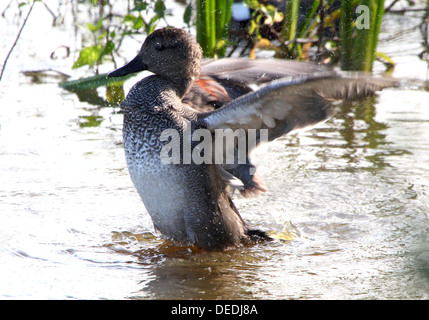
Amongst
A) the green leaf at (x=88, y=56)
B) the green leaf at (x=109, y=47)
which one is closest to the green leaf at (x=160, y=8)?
the green leaf at (x=109, y=47)

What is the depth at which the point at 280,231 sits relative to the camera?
3967 millimetres

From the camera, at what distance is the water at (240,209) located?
121 inches

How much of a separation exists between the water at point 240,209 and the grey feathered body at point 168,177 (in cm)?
16

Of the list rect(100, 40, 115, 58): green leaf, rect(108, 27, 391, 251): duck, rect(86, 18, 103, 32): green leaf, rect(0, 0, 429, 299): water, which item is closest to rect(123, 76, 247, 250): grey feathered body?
rect(108, 27, 391, 251): duck

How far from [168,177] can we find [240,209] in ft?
3.54

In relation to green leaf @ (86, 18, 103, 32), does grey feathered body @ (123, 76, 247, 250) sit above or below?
below

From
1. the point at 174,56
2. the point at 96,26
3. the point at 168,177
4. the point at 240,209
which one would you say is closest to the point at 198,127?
the point at 168,177

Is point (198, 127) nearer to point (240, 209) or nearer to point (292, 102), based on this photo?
point (292, 102)

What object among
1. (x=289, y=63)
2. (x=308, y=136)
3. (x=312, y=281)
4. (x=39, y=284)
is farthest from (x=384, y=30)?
(x=39, y=284)

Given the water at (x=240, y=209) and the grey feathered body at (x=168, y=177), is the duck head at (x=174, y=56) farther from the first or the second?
the water at (x=240, y=209)

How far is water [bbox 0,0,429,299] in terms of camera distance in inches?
121

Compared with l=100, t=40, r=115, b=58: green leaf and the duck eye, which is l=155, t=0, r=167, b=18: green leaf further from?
the duck eye

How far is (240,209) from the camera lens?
171 inches

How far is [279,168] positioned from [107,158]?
1.30 m
